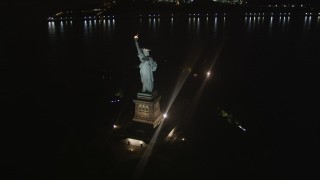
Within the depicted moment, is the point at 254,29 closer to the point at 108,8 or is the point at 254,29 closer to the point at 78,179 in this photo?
the point at 108,8

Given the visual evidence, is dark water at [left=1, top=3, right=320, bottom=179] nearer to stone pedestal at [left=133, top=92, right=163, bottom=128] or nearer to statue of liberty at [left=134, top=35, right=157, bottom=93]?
stone pedestal at [left=133, top=92, right=163, bottom=128]

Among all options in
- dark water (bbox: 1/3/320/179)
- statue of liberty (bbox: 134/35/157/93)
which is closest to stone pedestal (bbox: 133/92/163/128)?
statue of liberty (bbox: 134/35/157/93)

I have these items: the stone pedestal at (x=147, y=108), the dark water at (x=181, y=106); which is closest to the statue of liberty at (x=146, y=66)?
the stone pedestal at (x=147, y=108)

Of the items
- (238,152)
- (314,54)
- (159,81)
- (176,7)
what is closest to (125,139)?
(238,152)

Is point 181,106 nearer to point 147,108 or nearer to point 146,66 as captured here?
point 147,108

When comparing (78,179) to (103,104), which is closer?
(78,179)
